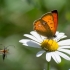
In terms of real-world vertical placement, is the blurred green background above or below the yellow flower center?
above

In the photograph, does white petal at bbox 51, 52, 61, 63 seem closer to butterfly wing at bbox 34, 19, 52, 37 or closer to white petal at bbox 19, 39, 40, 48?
white petal at bbox 19, 39, 40, 48

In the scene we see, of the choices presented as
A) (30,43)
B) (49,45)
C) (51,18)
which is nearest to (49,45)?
(49,45)

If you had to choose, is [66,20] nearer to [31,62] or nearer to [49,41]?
[31,62]

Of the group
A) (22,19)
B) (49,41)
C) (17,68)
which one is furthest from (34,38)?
(22,19)

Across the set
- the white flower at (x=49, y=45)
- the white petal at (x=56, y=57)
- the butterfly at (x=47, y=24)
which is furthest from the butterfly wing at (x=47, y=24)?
the white petal at (x=56, y=57)

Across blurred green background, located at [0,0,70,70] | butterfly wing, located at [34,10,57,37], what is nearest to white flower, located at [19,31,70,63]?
butterfly wing, located at [34,10,57,37]

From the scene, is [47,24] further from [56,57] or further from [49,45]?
[56,57]

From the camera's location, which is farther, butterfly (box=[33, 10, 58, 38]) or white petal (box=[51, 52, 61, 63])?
butterfly (box=[33, 10, 58, 38])
